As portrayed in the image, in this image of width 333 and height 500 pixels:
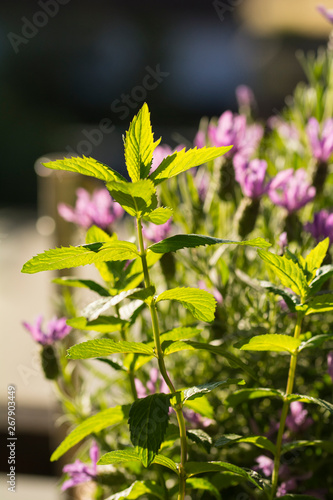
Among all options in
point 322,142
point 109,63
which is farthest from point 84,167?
point 109,63

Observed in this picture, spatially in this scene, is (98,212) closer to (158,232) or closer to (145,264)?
(158,232)

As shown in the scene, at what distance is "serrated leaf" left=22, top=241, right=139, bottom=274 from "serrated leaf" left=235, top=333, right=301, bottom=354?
7 cm

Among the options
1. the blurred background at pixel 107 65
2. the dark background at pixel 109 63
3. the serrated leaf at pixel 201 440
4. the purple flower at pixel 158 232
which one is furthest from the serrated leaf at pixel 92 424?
the dark background at pixel 109 63

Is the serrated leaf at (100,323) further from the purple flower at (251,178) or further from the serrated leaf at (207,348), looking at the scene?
the purple flower at (251,178)

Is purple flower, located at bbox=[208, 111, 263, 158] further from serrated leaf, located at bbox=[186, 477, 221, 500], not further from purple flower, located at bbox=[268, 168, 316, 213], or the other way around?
serrated leaf, located at bbox=[186, 477, 221, 500]

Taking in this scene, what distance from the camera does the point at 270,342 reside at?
256mm

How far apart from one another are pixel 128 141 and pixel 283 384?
0.72ft

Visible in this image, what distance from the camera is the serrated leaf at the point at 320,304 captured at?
25cm

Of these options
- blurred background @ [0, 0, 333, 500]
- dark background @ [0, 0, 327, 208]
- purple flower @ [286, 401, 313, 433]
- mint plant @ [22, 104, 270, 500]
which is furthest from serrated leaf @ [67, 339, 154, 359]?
dark background @ [0, 0, 327, 208]

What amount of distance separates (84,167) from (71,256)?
35mm

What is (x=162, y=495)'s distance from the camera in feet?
0.93

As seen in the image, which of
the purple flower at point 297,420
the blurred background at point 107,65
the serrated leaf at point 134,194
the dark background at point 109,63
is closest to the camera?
the serrated leaf at point 134,194

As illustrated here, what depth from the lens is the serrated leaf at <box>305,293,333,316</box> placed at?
0.25 metres

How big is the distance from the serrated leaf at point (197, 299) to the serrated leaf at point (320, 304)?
5 cm
